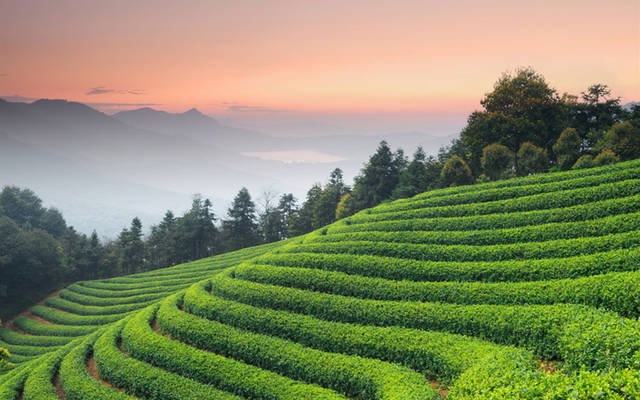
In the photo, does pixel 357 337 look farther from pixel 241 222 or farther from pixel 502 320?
pixel 241 222

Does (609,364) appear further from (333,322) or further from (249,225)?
(249,225)

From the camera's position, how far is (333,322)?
1594 cm

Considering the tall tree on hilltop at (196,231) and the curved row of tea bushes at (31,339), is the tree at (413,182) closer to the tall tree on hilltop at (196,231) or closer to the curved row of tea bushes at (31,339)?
the tall tree on hilltop at (196,231)

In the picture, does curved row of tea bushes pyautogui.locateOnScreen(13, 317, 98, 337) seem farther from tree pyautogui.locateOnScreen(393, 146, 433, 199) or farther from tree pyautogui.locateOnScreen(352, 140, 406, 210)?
tree pyautogui.locateOnScreen(393, 146, 433, 199)

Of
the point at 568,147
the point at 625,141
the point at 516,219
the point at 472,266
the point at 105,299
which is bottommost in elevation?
the point at 105,299

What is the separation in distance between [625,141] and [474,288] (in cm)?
Result: 2195

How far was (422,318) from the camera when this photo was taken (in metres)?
14.7

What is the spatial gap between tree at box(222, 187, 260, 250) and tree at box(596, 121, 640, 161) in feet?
172

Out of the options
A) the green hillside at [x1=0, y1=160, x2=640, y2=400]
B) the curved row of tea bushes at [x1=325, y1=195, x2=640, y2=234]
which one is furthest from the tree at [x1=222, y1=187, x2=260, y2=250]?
the curved row of tea bushes at [x1=325, y1=195, x2=640, y2=234]

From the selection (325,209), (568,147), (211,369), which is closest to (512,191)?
(568,147)

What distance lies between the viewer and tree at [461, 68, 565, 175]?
35312 millimetres

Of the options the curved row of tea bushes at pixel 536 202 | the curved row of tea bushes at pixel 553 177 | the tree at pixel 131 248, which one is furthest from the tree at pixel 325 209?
the curved row of tea bushes at pixel 536 202

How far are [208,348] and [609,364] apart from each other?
15.0 meters

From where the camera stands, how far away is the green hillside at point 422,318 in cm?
1048
